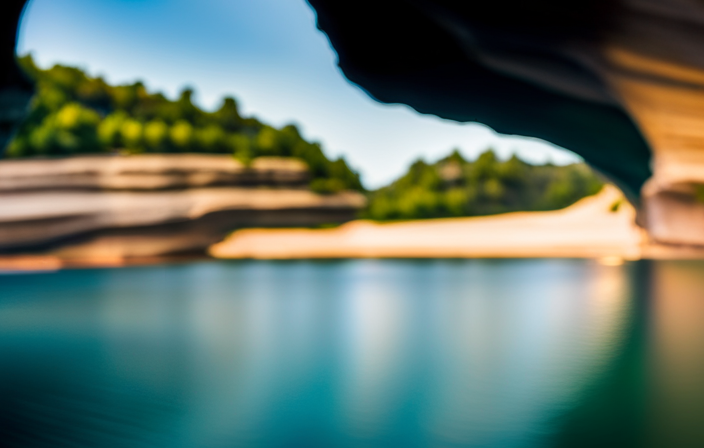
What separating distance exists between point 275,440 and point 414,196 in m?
33.6

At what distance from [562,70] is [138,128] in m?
19.2

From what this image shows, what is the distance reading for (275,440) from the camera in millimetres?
2770

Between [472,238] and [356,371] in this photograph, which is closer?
[356,371]

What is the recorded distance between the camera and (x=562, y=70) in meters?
8.59

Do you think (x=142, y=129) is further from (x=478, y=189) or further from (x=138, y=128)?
(x=478, y=189)

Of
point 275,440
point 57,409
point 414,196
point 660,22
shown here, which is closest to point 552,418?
point 275,440

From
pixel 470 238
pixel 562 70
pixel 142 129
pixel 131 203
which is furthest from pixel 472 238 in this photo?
pixel 562 70

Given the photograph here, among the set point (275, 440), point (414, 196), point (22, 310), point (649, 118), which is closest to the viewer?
point (275, 440)

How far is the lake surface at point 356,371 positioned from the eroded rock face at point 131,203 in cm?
1306

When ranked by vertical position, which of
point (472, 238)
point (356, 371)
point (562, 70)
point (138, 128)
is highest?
point (138, 128)

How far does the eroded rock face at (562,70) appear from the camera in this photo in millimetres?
6758

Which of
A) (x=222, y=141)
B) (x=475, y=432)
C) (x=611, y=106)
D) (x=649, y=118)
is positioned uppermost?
(x=222, y=141)

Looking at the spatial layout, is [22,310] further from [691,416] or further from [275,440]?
[691,416]

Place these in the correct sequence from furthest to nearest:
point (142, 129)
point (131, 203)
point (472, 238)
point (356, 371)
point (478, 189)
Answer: point (478, 189), point (472, 238), point (142, 129), point (131, 203), point (356, 371)
